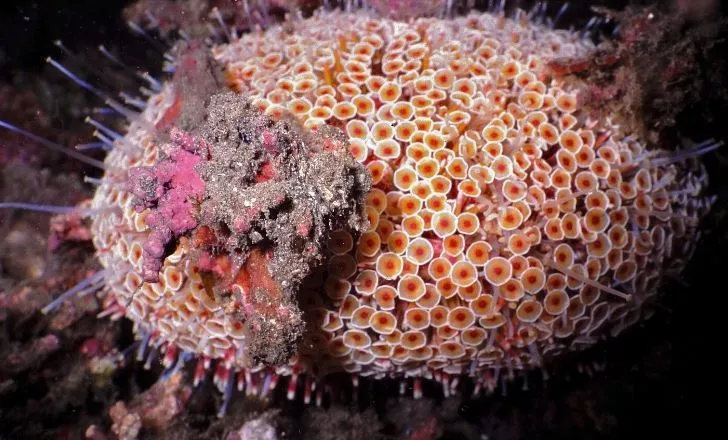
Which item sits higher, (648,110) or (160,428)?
(648,110)

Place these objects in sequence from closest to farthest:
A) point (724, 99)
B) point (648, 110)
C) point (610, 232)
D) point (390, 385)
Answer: point (610, 232) < point (648, 110) < point (724, 99) < point (390, 385)

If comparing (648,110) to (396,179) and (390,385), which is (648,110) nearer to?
(396,179)

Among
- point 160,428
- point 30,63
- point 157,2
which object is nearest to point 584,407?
point 160,428

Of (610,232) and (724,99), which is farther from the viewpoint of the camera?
(724,99)

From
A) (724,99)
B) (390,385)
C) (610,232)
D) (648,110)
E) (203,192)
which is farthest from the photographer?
(390,385)

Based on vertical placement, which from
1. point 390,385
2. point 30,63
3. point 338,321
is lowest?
point 390,385

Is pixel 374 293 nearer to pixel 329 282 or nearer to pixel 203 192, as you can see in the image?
pixel 329 282

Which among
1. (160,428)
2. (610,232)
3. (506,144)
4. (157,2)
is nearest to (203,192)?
(506,144)
